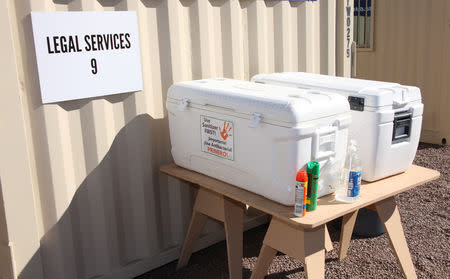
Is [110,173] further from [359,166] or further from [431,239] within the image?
[431,239]

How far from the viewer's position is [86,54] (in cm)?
254

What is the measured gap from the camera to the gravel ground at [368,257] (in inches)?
120

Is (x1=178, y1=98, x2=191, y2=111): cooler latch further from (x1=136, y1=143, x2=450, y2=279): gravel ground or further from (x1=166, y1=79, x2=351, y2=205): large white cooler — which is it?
(x1=136, y1=143, x2=450, y2=279): gravel ground

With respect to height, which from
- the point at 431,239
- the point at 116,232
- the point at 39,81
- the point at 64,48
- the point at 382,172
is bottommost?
the point at 431,239

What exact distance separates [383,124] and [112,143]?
1508 millimetres

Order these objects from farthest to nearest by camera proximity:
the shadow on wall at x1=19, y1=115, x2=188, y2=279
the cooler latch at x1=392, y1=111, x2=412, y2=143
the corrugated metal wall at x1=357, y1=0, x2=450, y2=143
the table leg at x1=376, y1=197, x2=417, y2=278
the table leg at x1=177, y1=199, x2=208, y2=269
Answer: the corrugated metal wall at x1=357, y1=0, x2=450, y2=143, the table leg at x1=177, y1=199, x2=208, y2=269, the table leg at x1=376, y1=197, x2=417, y2=278, the shadow on wall at x1=19, y1=115, x2=188, y2=279, the cooler latch at x1=392, y1=111, x2=412, y2=143

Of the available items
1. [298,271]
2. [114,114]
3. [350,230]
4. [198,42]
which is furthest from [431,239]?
[114,114]

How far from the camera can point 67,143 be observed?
2.57m

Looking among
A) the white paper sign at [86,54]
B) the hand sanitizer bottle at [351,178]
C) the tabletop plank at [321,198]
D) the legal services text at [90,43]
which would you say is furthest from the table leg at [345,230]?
the legal services text at [90,43]

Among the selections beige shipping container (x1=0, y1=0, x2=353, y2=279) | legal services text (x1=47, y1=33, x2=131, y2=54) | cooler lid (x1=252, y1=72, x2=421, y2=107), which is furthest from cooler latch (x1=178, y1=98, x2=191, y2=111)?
cooler lid (x1=252, y1=72, x2=421, y2=107)

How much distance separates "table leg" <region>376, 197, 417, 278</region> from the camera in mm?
2766

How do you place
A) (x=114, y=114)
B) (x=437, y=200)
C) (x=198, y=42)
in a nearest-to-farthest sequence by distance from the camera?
(x=114, y=114) < (x=198, y=42) < (x=437, y=200)

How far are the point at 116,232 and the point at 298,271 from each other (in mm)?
1187

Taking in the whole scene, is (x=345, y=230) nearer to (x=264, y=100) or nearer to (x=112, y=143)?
(x=264, y=100)
